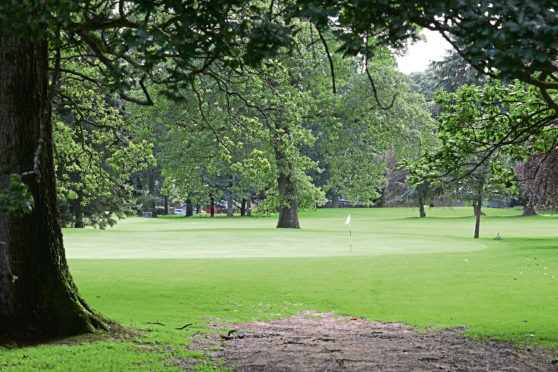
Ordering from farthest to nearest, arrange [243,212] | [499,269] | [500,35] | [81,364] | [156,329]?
[243,212]
[499,269]
[156,329]
[81,364]
[500,35]

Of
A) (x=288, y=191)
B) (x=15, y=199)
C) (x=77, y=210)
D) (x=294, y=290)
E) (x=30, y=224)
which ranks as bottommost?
(x=294, y=290)

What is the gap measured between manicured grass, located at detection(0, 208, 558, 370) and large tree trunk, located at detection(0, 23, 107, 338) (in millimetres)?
591

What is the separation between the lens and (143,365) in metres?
6.58

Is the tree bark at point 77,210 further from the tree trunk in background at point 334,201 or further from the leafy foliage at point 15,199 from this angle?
the tree trunk in background at point 334,201

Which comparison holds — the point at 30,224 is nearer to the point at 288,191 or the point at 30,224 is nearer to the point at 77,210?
the point at 288,191

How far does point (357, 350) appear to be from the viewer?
750cm

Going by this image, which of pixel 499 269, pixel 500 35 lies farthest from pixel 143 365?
pixel 499 269

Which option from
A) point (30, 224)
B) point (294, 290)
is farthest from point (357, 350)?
point (294, 290)

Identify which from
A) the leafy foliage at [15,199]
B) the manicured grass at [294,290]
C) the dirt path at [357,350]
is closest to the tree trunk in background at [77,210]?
the manicured grass at [294,290]

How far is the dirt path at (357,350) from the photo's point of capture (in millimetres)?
6653

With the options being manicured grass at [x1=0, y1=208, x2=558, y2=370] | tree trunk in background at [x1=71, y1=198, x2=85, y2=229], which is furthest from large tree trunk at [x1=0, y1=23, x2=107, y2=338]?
tree trunk in background at [x1=71, y1=198, x2=85, y2=229]

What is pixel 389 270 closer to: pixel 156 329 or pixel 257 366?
pixel 156 329

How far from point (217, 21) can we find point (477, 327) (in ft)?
20.5

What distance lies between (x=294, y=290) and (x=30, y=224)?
7.04 metres
